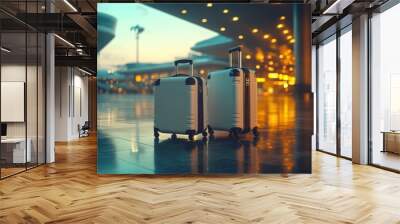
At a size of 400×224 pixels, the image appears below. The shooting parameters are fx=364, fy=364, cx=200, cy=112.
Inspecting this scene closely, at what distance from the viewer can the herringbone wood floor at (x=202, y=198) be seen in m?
3.91

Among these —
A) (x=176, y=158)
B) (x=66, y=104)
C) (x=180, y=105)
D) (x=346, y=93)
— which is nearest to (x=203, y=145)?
(x=176, y=158)

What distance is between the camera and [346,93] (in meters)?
8.85

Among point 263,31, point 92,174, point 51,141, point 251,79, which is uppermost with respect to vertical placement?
point 263,31

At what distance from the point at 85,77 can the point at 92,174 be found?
12199 mm

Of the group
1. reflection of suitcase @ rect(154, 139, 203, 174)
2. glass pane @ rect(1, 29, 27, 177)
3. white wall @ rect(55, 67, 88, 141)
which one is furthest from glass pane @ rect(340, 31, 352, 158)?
white wall @ rect(55, 67, 88, 141)

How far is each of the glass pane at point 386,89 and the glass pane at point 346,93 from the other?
806 millimetres

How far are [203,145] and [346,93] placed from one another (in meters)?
4.45

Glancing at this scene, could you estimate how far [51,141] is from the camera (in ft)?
26.9

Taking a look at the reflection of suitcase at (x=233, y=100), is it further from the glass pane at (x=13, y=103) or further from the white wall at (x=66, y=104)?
the white wall at (x=66, y=104)

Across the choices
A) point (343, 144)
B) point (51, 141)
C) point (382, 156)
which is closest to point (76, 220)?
point (51, 141)

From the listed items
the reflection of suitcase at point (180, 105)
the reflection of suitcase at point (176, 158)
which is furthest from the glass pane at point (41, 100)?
the reflection of suitcase at point (176, 158)

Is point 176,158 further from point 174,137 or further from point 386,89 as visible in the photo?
point 386,89

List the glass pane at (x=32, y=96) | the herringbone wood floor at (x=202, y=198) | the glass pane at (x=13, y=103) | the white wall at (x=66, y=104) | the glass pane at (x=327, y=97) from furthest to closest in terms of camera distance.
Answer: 1. the white wall at (x=66, y=104)
2. the glass pane at (x=327, y=97)
3. the glass pane at (x=32, y=96)
4. the glass pane at (x=13, y=103)
5. the herringbone wood floor at (x=202, y=198)

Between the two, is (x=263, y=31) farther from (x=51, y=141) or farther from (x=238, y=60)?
(x=51, y=141)
